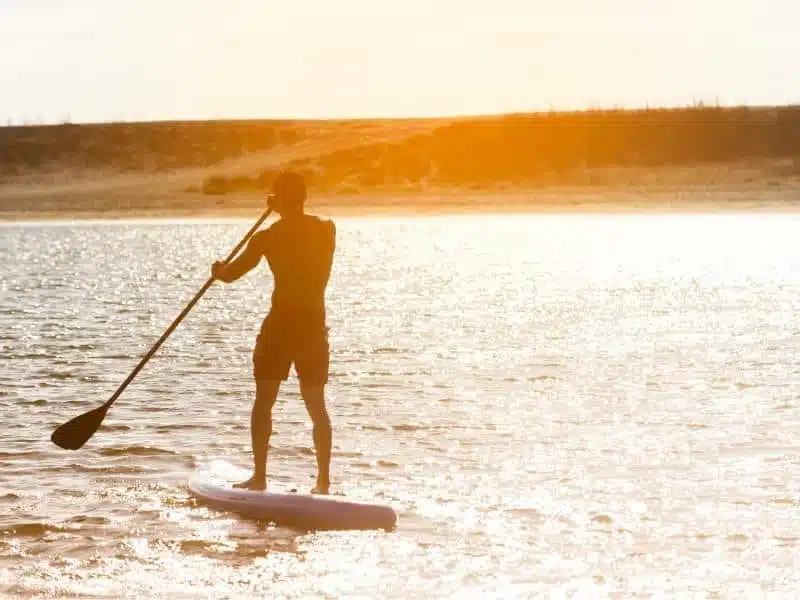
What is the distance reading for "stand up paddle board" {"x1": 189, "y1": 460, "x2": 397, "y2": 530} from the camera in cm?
800

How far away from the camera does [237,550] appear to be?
7.66m

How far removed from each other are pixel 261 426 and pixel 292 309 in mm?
690

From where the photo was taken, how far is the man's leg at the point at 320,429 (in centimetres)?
866

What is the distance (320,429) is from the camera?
342 inches

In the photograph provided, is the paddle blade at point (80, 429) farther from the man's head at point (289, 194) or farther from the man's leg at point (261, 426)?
the man's head at point (289, 194)

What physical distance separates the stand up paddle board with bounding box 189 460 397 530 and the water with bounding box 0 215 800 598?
106 mm

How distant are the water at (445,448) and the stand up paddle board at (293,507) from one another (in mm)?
106

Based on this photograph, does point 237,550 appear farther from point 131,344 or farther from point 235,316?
point 235,316

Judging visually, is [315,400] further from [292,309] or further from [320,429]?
[292,309]

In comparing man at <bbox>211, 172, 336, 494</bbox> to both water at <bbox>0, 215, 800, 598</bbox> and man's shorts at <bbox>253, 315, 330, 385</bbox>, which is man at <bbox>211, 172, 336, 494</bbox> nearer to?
man's shorts at <bbox>253, 315, 330, 385</bbox>

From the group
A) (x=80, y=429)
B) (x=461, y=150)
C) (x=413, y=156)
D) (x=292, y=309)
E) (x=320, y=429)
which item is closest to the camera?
(x=292, y=309)

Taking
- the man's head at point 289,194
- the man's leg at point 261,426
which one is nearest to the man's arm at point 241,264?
the man's head at point 289,194

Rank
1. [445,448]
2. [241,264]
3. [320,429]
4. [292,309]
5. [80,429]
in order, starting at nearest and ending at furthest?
[241,264] < [292,309] < [320,429] < [80,429] < [445,448]

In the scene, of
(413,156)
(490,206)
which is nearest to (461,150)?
(413,156)
